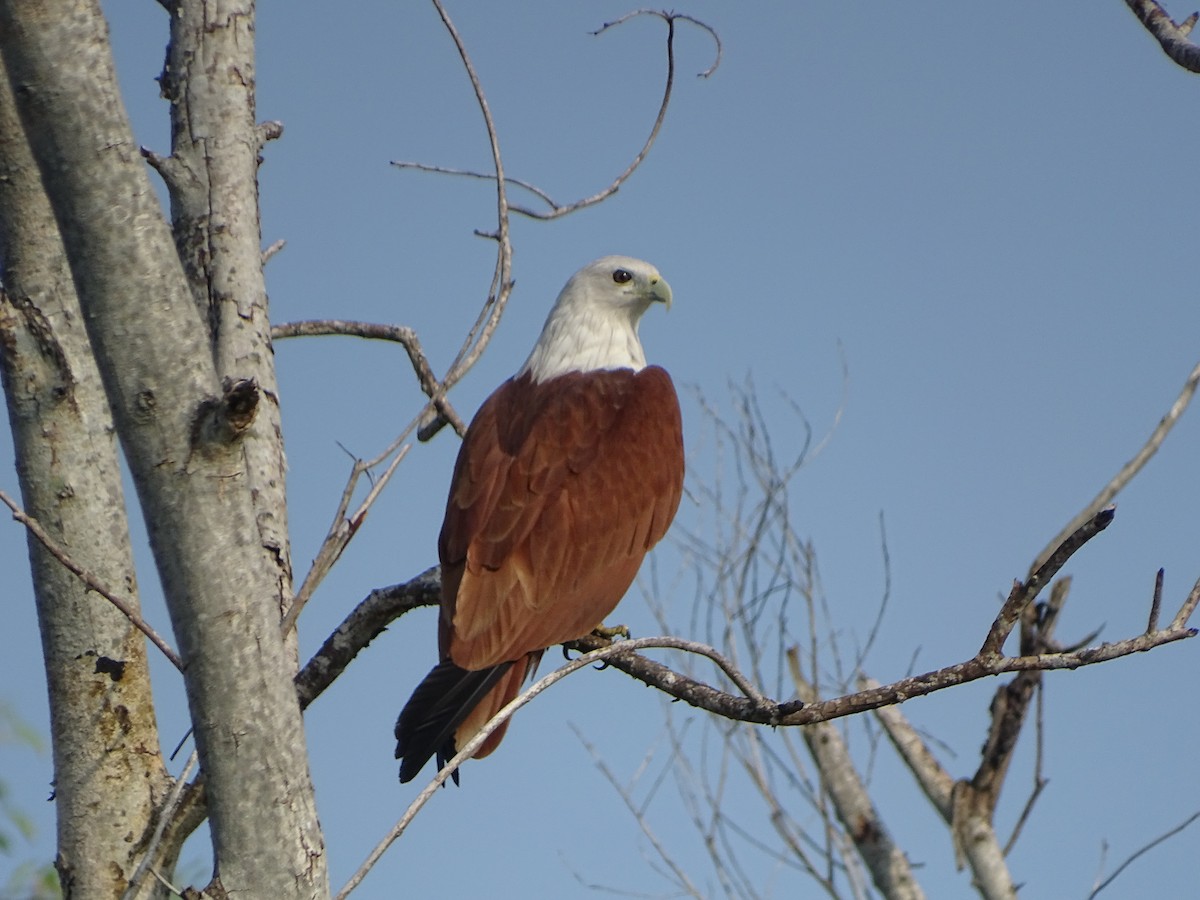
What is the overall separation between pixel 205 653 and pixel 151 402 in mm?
317

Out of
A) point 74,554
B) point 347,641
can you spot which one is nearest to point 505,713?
point 347,641

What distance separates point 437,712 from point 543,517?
2.64ft

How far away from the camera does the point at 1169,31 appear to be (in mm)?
2324

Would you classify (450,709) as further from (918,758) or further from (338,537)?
(918,758)

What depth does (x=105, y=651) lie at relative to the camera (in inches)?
99.2

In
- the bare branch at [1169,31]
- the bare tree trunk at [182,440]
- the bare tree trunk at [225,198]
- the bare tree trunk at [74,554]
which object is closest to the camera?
the bare tree trunk at [182,440]

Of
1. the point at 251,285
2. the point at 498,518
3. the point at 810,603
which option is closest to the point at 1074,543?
the point at 498,518

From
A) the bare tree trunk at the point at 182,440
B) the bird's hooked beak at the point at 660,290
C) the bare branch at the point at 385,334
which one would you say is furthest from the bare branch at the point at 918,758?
the bare tree trunk at the point at 182,440

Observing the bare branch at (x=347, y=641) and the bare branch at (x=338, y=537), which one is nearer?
the bare branch at (x=338, y=537)

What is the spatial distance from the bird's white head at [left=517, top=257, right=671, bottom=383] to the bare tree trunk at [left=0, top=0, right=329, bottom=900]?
83.7 inches

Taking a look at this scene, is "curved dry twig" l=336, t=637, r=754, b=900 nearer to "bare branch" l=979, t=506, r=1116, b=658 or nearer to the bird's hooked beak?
"bare branch" l=979, t=506, r=1116, b=658

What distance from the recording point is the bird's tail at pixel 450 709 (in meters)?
2.24

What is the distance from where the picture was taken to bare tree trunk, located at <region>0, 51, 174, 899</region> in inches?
98.7

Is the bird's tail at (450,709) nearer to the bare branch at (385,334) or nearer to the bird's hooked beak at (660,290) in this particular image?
the bare branch at (385,334)
